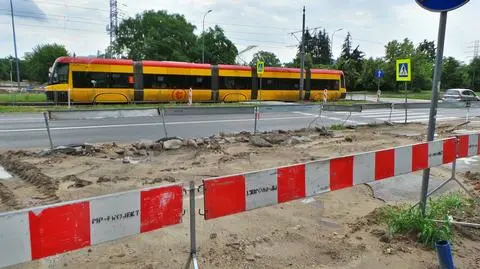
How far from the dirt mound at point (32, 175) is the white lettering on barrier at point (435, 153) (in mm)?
4779

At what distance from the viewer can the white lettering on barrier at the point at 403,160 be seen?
4.77 meters

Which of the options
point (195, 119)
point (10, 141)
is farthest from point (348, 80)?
point (10, 141)

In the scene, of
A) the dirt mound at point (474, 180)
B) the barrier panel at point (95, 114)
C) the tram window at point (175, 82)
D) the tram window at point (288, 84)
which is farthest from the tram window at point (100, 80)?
the dirt mound at point (474, 180)

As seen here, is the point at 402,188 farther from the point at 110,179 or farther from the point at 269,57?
the point at 269,57

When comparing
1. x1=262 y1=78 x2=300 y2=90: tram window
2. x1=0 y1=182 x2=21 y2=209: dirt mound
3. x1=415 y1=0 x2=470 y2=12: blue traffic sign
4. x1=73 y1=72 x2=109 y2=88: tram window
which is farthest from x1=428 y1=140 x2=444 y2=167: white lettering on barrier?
x1=262 y1=78 x2=300 y2=90: tram window

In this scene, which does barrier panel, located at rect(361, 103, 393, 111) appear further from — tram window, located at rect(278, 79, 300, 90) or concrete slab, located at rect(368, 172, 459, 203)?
tram window, located at rect(278, 79, 300, 90)

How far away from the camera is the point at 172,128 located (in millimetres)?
15078

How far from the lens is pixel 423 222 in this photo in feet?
14.9

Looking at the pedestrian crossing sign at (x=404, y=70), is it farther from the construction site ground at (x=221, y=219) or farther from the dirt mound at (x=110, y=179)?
the dirt mound at (x=110, y=179)

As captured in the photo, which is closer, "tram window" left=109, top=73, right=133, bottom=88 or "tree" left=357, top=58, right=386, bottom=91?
"tram window" left=109, top=73, right=133, bottom=88

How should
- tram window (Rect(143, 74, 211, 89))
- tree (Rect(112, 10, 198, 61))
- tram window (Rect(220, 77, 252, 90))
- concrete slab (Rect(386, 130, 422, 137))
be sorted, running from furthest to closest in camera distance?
tree (Rect(112, 10, 198, 61)), tram window (Rect(220, 77, 252, 90)), tram window (Rect(143, 74, 211, 89)), concrete slab (Rect(386, 130, 422, 137))

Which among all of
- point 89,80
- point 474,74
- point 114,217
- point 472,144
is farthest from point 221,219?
point 474,74

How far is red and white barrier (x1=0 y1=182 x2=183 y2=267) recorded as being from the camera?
257cm

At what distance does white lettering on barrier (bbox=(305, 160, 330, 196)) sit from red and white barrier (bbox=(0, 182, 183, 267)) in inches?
53.2
